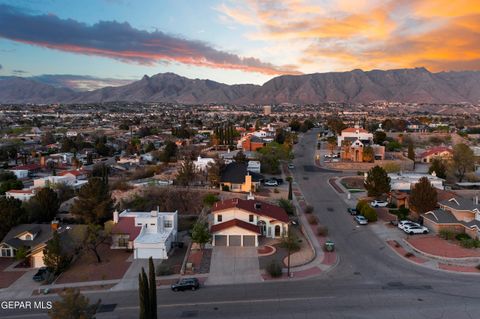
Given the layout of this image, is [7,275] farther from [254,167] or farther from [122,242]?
A: [254,167]

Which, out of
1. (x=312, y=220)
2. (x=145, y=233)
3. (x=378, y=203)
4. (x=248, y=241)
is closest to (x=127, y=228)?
(x=145, y=233)

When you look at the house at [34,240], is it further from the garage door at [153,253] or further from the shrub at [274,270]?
the shrub at [274,270]

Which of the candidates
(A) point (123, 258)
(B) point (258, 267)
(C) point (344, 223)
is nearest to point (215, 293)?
(B) point (258, 267)

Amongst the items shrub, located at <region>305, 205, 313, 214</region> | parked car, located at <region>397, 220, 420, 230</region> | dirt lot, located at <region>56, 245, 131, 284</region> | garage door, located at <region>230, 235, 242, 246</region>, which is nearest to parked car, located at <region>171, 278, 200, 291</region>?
dirt lot, located at <region>56, 245, 131, 284</region>

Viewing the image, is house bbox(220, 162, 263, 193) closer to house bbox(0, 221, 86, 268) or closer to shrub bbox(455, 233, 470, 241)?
house bbox(0, 221, 86, 268)

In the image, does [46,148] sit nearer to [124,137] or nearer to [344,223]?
[124,137]
